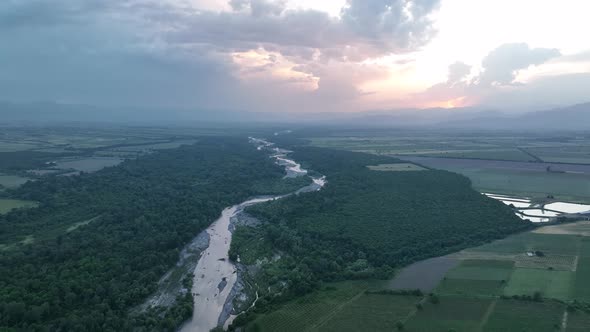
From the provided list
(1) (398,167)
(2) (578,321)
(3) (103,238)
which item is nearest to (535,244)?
(2) (578,321)

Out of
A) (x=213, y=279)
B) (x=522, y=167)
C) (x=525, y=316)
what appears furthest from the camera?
(x=522, y=167)

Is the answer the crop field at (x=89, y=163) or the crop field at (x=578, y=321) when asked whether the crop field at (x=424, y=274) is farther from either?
Result: the crop field at (x=89, y=163)

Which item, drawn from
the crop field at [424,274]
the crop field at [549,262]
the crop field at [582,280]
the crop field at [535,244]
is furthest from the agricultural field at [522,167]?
the crop field at [424,274]

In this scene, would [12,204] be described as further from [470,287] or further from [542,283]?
[542,283]

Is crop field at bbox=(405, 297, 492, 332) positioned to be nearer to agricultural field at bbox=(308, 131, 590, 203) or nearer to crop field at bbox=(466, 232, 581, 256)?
crop field at bbox=(466, 232, 581, 256)

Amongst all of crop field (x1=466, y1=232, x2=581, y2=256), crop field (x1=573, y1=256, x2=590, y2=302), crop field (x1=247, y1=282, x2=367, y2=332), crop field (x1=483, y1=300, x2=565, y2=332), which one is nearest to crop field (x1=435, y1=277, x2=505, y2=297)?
crop field (x1=483, y1=300, x2=565, y2=332)

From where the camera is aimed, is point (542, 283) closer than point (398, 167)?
Yes
